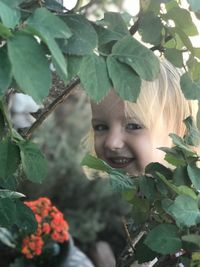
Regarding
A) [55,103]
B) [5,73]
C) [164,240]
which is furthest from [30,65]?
[55,103]

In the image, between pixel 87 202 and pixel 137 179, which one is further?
pixel 87 202

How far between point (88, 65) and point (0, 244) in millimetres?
1891

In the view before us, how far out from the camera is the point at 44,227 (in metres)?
2.35

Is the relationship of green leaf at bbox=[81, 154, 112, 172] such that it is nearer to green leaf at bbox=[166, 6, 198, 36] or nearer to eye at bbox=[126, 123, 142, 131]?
green leaf at bbox=[166, 6, 198, 36]

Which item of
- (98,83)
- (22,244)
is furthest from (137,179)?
(22,244)

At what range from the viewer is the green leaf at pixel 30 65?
0.53 m

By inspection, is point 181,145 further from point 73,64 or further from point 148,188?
point 73,64

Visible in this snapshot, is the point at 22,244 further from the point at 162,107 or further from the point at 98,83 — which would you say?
the point at 98,83

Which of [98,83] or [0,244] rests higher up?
[98,83]

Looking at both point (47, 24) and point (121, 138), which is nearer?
point (47, 24)

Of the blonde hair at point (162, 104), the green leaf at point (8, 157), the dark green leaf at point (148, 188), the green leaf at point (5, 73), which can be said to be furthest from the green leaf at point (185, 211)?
the blonde hair at point (162, 104)

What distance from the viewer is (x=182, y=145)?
33.9 inches

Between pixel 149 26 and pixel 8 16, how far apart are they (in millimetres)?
339

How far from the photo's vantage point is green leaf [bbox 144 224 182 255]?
0.80 meters
